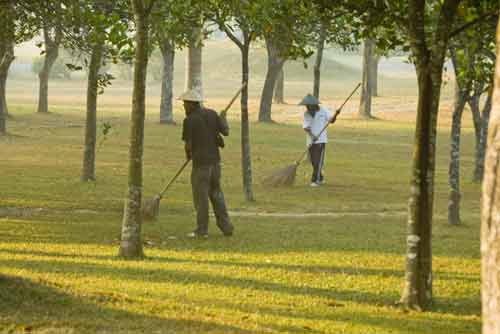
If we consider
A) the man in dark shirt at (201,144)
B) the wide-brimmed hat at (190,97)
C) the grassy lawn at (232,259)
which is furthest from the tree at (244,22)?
the man in dark shirt at (201,144)

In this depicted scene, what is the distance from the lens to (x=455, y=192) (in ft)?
63.0

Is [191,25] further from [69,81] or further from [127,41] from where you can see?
[69,81]

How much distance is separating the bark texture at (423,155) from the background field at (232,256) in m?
0.34

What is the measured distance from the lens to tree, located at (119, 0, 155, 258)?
13578 mm

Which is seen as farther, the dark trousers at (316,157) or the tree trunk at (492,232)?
the dark trousers at (316,157)

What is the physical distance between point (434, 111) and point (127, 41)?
4103 mm

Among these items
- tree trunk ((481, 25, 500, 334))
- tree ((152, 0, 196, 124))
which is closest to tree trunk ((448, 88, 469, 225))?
tree ((152, 0, 196, 124))

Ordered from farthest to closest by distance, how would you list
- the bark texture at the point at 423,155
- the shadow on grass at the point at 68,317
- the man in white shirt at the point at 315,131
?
the man in white shirt at the point at 315,131, the bark texture at the point at 423,155, the shadow on grass at the point at 68,317

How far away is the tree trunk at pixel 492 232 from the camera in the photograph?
6.03m

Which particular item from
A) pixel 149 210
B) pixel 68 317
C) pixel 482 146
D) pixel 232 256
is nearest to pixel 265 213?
pixel 149 210

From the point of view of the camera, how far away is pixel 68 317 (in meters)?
9.46

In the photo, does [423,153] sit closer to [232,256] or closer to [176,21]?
[232,256]

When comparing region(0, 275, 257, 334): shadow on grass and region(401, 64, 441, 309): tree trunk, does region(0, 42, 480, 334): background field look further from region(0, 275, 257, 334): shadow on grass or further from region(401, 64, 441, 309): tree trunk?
region(401, 64, 441, 309): tree trunk

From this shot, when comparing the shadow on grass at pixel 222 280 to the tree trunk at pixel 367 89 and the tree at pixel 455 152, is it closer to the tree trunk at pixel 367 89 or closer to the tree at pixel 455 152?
the tree at pixel 455 152
